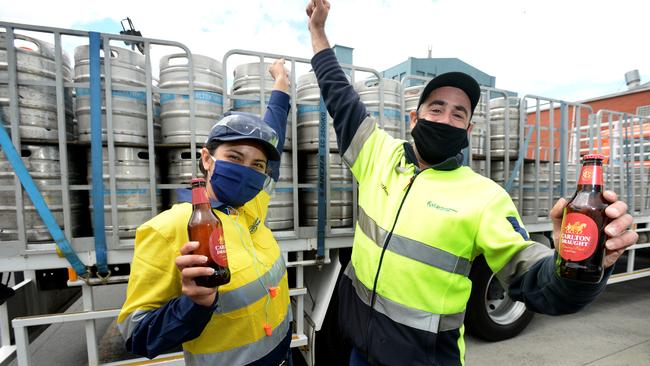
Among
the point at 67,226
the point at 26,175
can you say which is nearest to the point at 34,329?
the point at 67,226

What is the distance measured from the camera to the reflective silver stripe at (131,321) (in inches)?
42.9

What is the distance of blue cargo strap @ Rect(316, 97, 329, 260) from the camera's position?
240cm

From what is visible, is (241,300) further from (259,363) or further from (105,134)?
(105,134)

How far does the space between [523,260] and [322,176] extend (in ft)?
4.87

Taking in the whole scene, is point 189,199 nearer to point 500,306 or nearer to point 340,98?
point 340,98

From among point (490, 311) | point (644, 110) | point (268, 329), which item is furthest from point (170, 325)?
point (644, 110)

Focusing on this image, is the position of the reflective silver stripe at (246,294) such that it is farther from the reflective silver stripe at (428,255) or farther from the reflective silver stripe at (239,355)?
the reflective silver stripe at (428,255)

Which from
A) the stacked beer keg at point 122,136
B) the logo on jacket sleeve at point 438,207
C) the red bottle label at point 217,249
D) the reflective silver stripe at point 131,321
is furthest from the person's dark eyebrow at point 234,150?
the stacked beer keg at point 122,136

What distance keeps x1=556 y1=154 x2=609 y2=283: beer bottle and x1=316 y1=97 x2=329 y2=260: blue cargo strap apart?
63.6 inches

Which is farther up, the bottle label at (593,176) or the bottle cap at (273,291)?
the bottle label at (593,176)

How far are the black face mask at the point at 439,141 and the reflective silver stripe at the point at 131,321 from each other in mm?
1435

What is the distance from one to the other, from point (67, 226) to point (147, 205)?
Answer: 45cm

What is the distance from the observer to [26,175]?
5.87 ft

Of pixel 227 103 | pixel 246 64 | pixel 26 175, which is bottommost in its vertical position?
pixel 26 175
